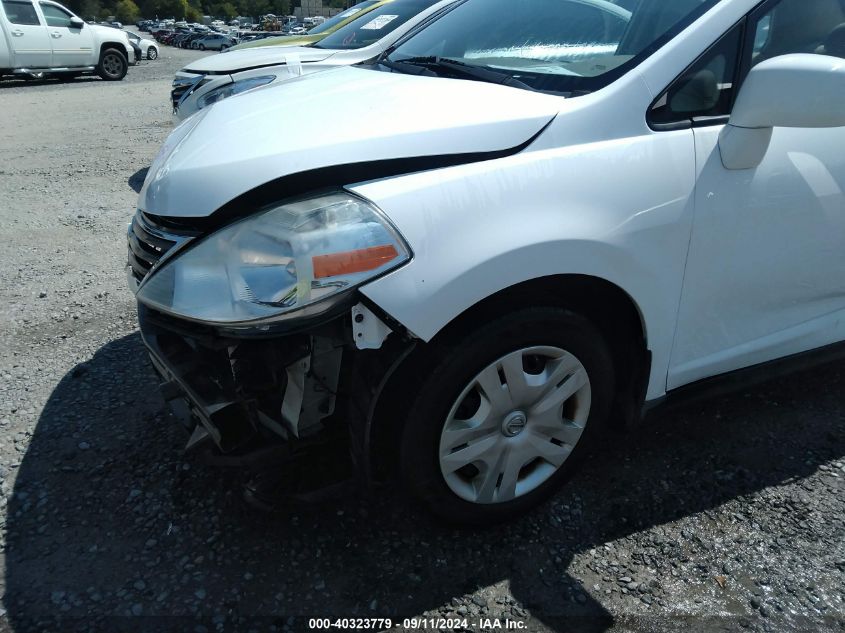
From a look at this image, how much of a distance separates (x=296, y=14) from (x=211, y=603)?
9277 centimetres

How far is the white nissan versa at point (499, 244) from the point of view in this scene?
167 centimetres

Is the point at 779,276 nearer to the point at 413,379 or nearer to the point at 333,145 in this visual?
the point at 413,379

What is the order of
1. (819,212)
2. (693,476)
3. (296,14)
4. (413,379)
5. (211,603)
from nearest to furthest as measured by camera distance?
(413,379), (211,603), (819,212), (693,476), (296,14)

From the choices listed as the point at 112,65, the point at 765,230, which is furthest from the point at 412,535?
the point at 112,65

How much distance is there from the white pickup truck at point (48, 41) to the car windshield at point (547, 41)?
14605 mm

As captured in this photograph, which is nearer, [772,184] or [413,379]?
[413,379]

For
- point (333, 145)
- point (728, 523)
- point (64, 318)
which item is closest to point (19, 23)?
point (64, 318)

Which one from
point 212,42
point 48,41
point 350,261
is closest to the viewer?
point 350,261

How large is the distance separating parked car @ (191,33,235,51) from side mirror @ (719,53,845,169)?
42769 millimetres

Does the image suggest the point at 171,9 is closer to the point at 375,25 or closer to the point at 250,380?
the point at 375,25

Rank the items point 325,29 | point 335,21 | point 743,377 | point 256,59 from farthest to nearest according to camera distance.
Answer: point 335,21, point 325,29, point 256,59, point 743,377

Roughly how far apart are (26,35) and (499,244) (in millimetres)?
16130

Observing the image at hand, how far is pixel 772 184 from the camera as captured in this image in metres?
2.02

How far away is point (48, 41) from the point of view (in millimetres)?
14367
